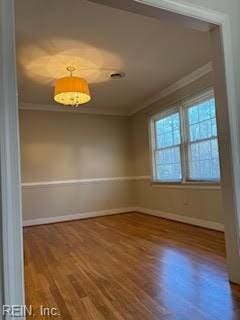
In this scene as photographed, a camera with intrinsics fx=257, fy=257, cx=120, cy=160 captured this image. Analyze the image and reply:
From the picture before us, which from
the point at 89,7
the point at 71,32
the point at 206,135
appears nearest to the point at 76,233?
the point at 206,135

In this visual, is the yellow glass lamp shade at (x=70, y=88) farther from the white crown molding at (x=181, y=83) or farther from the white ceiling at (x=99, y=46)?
the white crown molding at (x=181, y=83)

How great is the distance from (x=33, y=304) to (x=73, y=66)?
2.97 m

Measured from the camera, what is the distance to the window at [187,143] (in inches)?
161

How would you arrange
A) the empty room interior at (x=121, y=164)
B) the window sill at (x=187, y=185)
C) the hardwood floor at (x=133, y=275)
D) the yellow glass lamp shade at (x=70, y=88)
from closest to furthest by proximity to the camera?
the hardwood floor at (x=133, y=275)
the empty room interior at (x=121, y=164)
the yellow glass lamp shade at (x=70, y=88)
the window sill at (x=187, y=185)

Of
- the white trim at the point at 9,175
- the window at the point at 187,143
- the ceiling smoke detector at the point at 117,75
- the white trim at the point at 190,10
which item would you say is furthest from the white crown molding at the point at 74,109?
the white trim at the point at 9,175

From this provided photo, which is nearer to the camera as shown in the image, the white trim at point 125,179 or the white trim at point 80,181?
the white trim at point 125,179

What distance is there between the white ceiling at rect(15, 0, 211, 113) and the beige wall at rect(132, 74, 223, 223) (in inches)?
14.2

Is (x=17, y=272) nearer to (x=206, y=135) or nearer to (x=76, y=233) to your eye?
(x=76, y=233)

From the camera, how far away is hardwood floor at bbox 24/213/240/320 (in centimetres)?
175

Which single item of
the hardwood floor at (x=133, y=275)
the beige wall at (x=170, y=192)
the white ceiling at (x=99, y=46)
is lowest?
the hardwood floor at (x=133, y=275)

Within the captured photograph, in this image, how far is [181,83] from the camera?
4496 mm

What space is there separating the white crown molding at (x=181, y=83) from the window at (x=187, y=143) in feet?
1.05

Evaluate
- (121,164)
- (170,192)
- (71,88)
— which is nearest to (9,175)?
(71,88)

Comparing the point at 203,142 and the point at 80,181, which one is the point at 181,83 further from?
the point at 80,181
